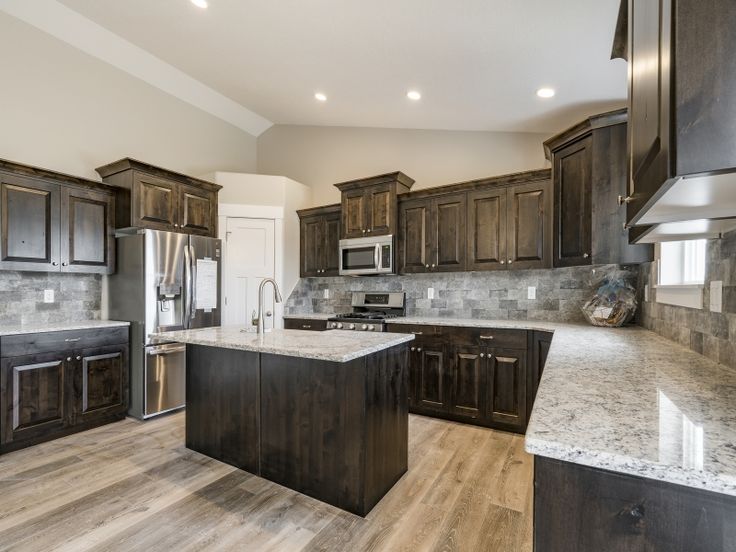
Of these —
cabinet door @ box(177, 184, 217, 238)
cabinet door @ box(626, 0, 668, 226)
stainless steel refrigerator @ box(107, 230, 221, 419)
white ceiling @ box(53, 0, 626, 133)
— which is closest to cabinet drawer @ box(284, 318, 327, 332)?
stainless steel refrigerator @ box(107, 230, 221, 419)

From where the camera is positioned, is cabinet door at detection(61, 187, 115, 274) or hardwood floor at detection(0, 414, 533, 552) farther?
cabinet door at detection(61, 187, 115, 274)

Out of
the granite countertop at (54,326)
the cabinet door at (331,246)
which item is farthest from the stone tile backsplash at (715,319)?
the granite countertop at (54,326)

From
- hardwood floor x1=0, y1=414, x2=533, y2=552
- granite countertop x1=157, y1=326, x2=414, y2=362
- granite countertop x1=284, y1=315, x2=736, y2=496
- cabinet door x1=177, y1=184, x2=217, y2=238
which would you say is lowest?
hardwood floor x1=0, y1=414, x2=533, y2=552

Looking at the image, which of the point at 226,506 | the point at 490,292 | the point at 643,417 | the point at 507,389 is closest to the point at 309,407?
the point at 226,506

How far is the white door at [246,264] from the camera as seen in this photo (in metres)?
4.57

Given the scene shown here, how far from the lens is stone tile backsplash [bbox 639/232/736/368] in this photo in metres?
1.35

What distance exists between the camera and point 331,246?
4730 millimetres

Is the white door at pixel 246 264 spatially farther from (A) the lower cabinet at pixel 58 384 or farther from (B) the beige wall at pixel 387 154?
(A) the lower cabinet at pixel 58 384

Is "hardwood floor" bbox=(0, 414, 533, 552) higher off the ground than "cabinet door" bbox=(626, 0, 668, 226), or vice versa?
"cabinet door" bbox=(626, 0, 668, 226)

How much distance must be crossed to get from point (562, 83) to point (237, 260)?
3.72m

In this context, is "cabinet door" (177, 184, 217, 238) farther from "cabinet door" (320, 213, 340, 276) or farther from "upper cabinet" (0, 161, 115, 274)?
"cabinet door" (320, 213, 340, 276)

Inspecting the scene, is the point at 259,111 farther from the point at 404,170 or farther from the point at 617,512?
the point at 617,512

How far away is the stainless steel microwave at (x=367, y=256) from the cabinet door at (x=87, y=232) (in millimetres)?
2325

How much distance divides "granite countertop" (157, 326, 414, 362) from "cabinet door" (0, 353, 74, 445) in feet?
4.67
